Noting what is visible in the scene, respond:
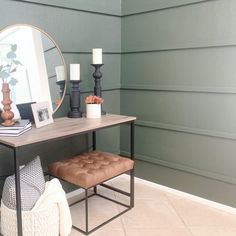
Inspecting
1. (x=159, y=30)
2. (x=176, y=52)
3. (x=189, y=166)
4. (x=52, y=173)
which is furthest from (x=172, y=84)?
(x=52, y=173)

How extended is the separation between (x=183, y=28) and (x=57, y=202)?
64.0 inches

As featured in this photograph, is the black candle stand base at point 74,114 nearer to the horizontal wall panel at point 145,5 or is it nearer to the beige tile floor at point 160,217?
the beige tile floor at point 160,217

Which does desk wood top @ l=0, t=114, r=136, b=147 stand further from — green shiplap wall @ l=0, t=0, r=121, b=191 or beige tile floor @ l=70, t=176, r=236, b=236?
beige tile floor @ l=70, t=176, r=236, b=236

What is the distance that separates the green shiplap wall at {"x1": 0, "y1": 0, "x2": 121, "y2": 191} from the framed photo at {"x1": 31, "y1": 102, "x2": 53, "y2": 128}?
0.31 meters

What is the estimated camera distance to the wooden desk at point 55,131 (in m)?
1.61

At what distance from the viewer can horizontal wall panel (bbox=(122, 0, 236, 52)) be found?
217 centimetres

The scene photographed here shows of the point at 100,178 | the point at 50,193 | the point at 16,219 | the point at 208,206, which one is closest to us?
the point at 16,219

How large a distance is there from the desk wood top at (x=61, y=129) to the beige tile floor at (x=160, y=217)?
731 millimetres

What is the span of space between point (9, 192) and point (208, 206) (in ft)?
5.15

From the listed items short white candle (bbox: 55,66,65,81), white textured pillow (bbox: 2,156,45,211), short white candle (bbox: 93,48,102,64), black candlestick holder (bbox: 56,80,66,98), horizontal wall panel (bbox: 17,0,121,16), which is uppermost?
horizontal wall panel (bbox: 17,0,121,16)

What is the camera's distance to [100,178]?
79.7 inches

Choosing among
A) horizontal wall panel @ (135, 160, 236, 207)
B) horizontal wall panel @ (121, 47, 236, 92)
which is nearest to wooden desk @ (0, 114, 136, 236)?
horizontal wall panel @ (121, 47, 236, 92)

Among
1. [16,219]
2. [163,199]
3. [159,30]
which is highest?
[159,30]

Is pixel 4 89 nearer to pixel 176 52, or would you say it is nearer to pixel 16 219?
pixel 16 219
